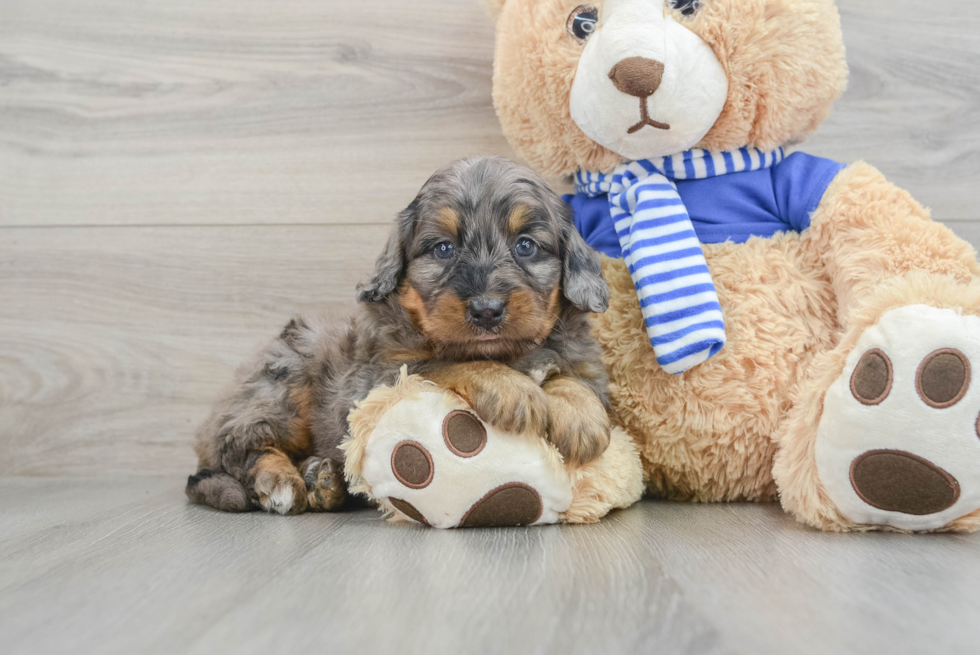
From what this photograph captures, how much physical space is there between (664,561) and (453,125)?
1.68 meters

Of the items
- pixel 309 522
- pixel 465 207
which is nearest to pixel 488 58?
pixel 465 207

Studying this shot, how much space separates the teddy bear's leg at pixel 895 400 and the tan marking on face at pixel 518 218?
28.1 inches

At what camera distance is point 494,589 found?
1116 millimetres

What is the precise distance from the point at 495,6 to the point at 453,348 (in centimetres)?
108

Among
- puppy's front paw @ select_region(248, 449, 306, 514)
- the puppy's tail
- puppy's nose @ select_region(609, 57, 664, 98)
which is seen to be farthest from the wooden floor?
Result: puppy's nose @ select_region(609, 57, 664, 98)

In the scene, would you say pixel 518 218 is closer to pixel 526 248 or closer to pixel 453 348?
pixel 526 248

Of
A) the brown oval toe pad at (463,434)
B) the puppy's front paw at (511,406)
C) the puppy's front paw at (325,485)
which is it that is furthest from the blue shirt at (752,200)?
the puppy's front paw at (325,485)

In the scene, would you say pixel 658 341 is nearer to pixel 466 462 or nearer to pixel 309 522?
pixel 466 462

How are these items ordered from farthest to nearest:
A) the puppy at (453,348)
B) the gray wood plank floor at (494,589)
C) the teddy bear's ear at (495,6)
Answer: the teddy bear's ear at (495,6) < the puppy at (453,348) < the gray wood plank floor at (494,589)

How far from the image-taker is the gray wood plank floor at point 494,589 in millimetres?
933

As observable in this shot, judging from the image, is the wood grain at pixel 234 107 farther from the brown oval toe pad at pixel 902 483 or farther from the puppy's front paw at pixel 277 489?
the brown oval toe pad at pixel 902 483

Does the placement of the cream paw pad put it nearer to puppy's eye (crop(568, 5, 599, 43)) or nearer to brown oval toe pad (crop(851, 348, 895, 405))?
brown oval toe pad (crop(851, 348, 895, 405))

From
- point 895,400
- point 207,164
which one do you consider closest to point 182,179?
point 207,164

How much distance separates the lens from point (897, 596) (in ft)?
3.45
